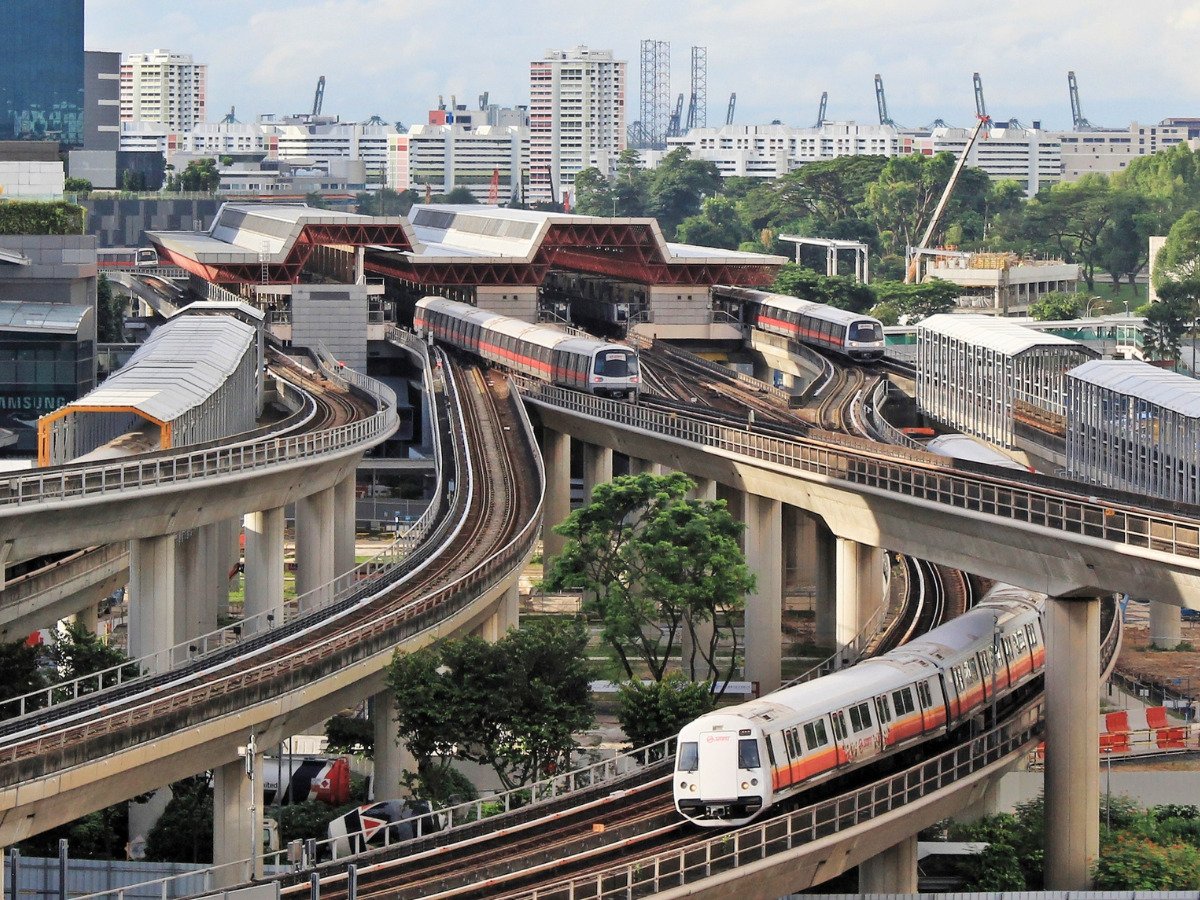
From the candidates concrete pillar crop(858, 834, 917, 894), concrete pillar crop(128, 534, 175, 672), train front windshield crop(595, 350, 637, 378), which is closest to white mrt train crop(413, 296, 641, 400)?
train front windshield crop(595, 350, 637, 378)

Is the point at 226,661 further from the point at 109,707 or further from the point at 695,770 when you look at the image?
the point at 695,770

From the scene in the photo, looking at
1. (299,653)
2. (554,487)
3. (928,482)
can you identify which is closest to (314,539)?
(554,487)

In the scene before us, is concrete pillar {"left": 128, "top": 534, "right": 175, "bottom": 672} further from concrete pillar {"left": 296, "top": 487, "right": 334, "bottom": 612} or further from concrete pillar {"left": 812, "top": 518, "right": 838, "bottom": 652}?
concrete pillar {"left": 812, "top": 518, "right": 838, "bottom": 652}

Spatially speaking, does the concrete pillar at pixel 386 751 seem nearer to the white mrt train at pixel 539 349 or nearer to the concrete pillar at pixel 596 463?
the concrete pillar at pixel 596 463

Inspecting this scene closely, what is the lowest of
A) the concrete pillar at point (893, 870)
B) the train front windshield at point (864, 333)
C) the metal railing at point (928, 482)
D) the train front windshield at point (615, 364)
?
the concrete pillar at point (893, 870)

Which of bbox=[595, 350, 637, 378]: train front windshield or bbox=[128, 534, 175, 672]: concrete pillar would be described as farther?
bbox=[595, 350, 637, 378]: train front windshield

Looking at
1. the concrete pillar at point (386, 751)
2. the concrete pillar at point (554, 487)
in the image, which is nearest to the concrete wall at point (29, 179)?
the concrete pillar at point (554, 487)

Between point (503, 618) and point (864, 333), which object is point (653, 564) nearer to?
point (503, 618)
